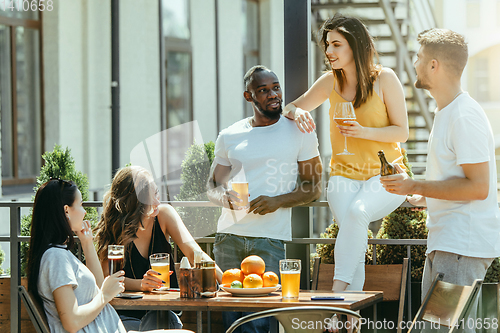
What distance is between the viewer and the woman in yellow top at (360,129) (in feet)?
9.13

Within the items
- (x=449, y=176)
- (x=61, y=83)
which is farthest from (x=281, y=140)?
(x=61, y=83)

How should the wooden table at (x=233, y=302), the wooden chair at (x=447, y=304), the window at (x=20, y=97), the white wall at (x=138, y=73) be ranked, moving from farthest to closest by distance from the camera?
the white wall at (x=138, y=73)
the window at (x=20, y=97)
the wooden table at (x=233, y=302)
the wooden chair at (x=447, y=304)

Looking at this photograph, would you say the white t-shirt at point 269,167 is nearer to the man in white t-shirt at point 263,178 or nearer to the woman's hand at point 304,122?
the man in white t-shirt at point 263,178

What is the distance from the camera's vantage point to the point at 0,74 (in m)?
7.27

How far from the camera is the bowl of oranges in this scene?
95.9 inches

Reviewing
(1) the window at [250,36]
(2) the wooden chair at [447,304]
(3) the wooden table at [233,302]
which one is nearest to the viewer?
(2) the wooden chair at [447,304]

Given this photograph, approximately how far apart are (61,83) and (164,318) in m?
5.58

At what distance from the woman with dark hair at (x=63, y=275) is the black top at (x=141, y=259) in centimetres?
39

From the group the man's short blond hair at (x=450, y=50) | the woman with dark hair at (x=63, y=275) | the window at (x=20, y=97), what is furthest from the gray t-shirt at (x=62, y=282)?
the window at (x=20, y=97)

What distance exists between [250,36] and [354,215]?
904 cm

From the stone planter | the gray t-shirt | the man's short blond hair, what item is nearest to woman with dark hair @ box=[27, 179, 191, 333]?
the gray t-shirt

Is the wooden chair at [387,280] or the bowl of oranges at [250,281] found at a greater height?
the bowl of oranges at [250,281]

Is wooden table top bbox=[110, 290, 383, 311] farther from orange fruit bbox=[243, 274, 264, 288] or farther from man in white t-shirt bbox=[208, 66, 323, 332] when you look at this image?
man in white t-shirt bbox=[208, 66, 323, 332]

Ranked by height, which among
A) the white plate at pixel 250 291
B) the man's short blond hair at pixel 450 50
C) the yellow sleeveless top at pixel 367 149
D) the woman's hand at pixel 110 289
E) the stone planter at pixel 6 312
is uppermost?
the man's short blond hair at pixel 450 50
